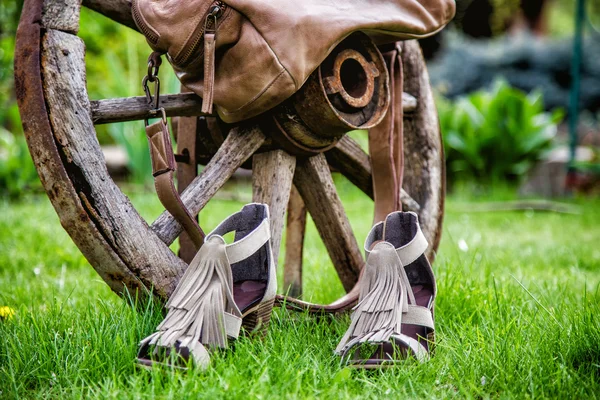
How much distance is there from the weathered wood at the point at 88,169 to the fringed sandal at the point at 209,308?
5.1 inches

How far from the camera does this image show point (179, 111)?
1591 mm

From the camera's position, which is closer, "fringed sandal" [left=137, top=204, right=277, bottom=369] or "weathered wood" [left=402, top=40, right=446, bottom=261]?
"fringed sandal" [left=137, top=204, right=277, bottom=369]

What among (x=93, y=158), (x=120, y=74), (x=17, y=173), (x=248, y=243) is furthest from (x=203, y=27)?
(x=17, y=173)

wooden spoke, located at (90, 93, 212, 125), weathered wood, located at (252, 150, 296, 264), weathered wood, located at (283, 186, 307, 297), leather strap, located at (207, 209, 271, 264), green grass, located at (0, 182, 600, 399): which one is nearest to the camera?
green grass, located at (0, 182, 600, 399)

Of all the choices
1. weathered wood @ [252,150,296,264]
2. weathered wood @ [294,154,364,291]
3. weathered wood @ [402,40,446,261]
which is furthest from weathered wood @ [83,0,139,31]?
weathered wood @ [402,40,446,261]

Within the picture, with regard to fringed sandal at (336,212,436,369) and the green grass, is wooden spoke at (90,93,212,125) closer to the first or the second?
the green grass

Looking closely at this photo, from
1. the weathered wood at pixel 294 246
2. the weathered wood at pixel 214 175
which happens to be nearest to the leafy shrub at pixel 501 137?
the weathered wood at pixel 294 246

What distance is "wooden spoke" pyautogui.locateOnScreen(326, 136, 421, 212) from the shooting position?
1.94m

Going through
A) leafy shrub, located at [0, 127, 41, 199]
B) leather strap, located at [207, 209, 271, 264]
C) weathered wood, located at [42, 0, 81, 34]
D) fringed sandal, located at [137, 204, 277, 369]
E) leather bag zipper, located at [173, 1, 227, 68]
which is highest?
weathered wood, located at [42, 0, 81, 34]

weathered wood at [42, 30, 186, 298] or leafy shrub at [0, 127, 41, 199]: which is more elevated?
weathered wood at [42, 30, 186, 298]

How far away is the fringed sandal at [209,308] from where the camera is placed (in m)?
1.25

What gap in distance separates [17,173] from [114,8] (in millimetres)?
3608

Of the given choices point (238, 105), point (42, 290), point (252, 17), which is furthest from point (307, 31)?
point (42, 290)

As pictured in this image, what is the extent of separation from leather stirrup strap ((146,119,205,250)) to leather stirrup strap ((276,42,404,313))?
61cm
